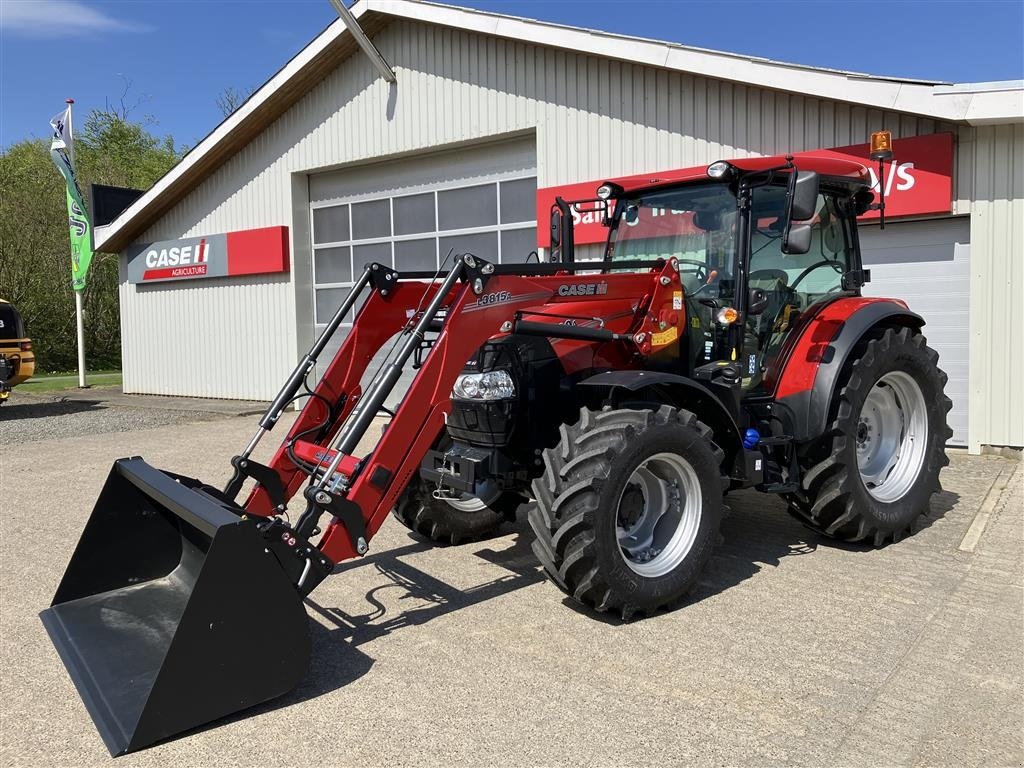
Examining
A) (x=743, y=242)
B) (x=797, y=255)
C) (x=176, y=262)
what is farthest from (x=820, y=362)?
(x=176, y=262)

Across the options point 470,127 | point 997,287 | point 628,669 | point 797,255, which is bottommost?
point 628,669

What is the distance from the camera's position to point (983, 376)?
27.4ft

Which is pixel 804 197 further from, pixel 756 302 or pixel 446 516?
pixel 446 516

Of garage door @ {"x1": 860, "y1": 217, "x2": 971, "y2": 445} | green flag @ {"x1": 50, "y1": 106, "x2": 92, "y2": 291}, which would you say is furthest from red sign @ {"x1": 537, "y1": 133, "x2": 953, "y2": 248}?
green flag @ {"x1": 50, "y1": 106, "x2": 92, "y2": 291}

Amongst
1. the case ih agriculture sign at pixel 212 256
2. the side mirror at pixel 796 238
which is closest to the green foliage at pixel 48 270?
the case ih agriculture sign at pixel 212 256

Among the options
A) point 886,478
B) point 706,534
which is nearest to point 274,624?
point 706,534

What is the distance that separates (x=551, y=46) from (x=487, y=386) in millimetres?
7473

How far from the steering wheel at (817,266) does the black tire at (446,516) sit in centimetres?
224

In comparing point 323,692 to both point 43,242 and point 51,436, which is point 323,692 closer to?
point 51,436

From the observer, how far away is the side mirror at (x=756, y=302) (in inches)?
195

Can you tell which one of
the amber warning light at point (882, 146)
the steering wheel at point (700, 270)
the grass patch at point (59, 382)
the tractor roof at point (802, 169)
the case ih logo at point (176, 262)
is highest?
the case ih logo at point (176, 262)

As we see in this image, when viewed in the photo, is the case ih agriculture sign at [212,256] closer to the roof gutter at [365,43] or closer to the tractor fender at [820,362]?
the roof gutter at [365,43]

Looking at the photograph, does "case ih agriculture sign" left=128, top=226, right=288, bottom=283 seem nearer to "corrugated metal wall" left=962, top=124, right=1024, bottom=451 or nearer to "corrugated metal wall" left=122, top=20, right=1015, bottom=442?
"corrugated metal wall" left=122, top=20, right=1015, bottom=442

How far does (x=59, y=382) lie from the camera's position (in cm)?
2173
